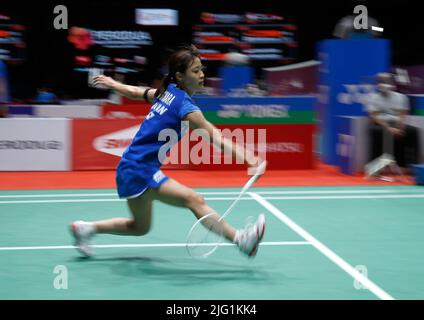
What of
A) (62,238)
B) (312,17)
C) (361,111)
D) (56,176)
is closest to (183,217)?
(62,238)

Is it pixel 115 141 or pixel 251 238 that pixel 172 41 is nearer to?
pixel 115 141

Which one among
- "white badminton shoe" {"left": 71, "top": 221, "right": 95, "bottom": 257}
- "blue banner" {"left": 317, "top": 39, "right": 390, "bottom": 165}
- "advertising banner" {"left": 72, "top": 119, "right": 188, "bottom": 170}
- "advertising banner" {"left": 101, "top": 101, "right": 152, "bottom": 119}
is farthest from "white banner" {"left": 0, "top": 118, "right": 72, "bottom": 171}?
"white badminton shoe" {"left": 71, "top": 221, "right": 95, "bottom": 257}

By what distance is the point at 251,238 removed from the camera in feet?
15.8

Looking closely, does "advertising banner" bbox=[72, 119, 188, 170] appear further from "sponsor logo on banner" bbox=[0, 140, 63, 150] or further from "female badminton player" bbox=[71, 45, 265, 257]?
"female badminton player" bbox=[71, 45, 265, 257]

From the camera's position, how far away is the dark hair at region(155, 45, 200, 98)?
16.5ft

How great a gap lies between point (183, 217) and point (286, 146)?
14.5ft

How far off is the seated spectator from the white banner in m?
4.89

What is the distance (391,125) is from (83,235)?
647cm

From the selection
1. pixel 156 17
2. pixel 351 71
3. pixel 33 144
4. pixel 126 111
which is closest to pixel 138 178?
pixel 33 144

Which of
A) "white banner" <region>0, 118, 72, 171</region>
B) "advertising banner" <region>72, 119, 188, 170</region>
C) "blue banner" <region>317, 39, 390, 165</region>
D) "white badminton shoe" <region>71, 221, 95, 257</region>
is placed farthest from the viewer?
"blue banner" <region>317, 39, 390, 165</region>

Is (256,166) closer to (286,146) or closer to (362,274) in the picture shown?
(362,274)

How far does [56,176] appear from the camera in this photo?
34.8ft

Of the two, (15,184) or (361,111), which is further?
(361,111)

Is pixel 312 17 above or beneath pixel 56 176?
above
